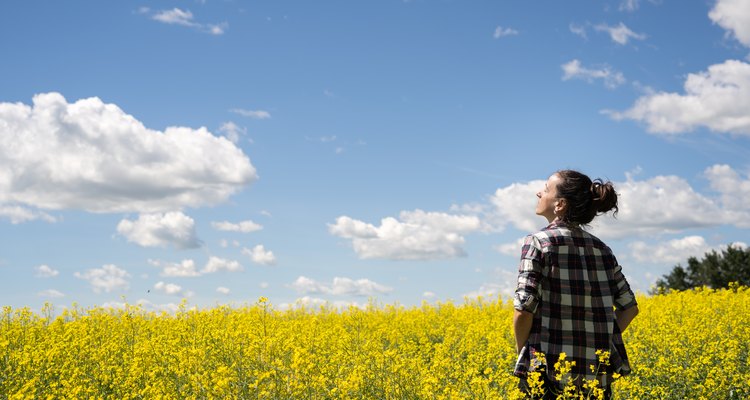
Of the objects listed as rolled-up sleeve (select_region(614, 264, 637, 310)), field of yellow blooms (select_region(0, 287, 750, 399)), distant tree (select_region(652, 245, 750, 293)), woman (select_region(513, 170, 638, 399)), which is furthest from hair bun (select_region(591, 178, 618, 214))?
distant tree (select_region(652, 245, 750, 293))

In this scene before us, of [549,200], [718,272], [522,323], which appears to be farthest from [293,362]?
[718,272]

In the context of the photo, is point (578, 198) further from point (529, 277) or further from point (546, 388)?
point (546, 388)

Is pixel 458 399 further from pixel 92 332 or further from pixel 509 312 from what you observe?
pixel 509 312

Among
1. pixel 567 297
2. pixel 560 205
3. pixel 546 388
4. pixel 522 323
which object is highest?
pixel 560 205

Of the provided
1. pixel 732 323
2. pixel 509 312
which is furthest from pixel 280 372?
pixel 509 312

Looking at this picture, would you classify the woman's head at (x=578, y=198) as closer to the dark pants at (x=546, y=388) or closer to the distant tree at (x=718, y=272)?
the dark pants at (x=546, y=388)

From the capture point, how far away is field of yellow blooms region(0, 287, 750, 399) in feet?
15.1

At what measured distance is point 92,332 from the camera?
743 centimetres

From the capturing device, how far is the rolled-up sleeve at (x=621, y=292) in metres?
3.70

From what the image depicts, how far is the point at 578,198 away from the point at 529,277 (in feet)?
1.81

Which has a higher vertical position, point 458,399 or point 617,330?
point 617,330

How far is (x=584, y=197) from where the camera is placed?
3.55 m

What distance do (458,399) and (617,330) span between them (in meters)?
0.97

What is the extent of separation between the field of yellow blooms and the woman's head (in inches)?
40.2
